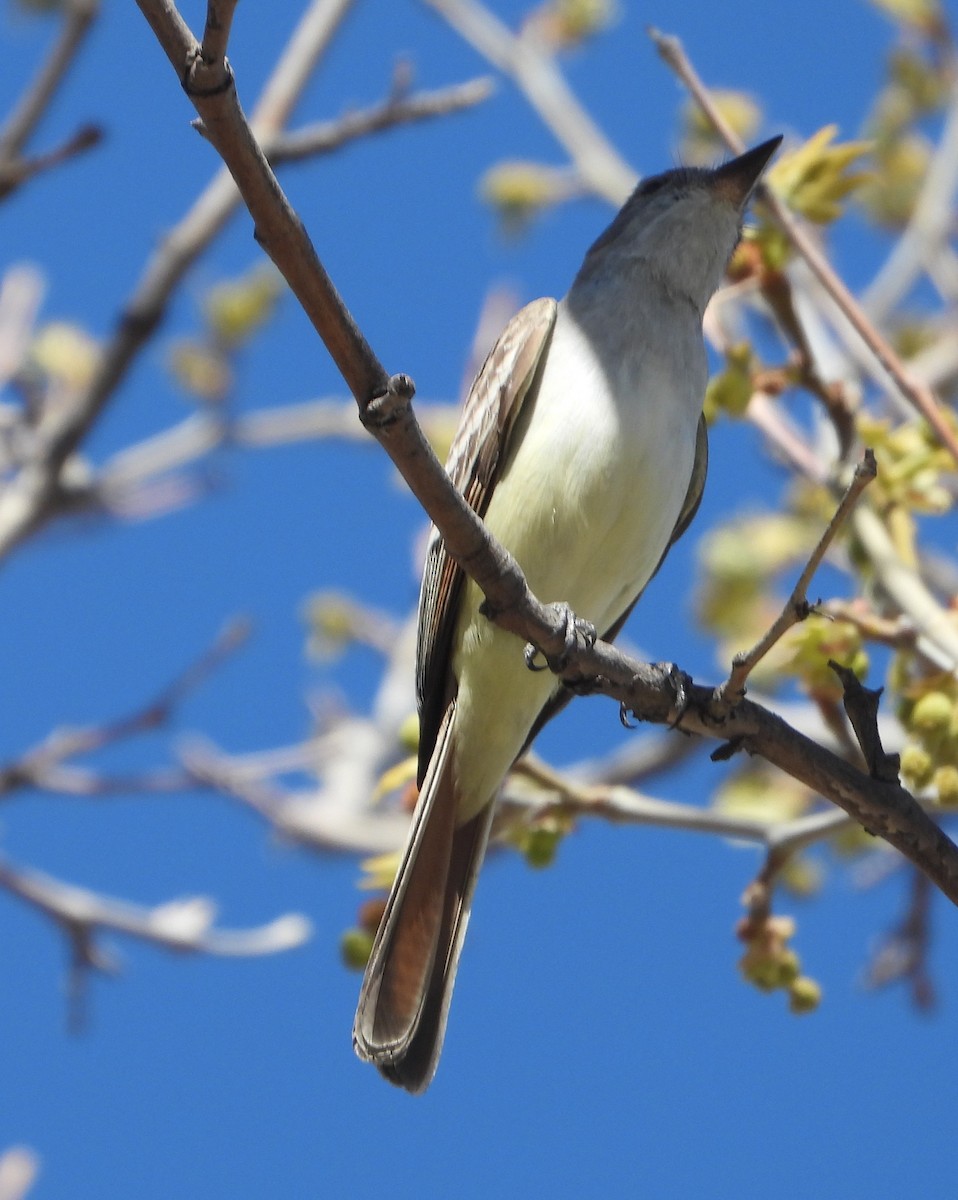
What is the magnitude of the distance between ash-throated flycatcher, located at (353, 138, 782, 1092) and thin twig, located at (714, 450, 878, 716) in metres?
1.11

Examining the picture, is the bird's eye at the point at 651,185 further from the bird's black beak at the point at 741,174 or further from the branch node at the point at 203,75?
the branch node at the point at 203,75

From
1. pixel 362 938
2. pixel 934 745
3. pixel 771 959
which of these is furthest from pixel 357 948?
pixel 934 745

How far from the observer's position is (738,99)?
819cm

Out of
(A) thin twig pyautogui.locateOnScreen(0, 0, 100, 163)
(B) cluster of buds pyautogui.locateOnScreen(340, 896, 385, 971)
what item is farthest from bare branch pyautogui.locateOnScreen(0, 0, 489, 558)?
(B) cluster of buds pyautogui.locateOnScreen(340, 896, 385, 971)

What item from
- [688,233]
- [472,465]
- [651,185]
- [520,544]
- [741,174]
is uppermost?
[651,185]

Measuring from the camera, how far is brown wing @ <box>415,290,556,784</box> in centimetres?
432

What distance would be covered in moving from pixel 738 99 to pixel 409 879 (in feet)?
18.1

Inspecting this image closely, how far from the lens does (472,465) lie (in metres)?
4.33

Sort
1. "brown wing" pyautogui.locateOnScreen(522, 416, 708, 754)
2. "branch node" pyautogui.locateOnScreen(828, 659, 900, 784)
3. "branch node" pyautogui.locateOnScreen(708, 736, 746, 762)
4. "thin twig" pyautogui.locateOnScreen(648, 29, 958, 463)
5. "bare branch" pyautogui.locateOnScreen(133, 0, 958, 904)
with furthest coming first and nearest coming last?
"brown wing" pyautogui.locateOnScreen(522, 416, 708, 754) → "thin twig" pyautogui.locateOnScreen(648, 29, 958, 463) → "branch node" pyautogui.locateOnScreen(708, 736, 746, 762) → "branch node" pyautogui.locateOnScreen(828, 659, 900, 784) → "bare branch" pyautogui.locateOnScreen(133, 0, 958, 904)

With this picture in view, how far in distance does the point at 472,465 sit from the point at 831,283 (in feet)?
3.59

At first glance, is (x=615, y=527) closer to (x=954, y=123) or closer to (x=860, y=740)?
(x=860, y=740)

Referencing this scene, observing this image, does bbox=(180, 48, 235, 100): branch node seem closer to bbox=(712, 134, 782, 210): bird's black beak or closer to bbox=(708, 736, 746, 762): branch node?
bbox=(708, 736, 746, 762): branch node

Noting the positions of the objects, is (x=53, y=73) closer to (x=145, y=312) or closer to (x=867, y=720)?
(x=145, y=312)

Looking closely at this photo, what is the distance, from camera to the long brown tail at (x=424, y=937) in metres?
3.89
